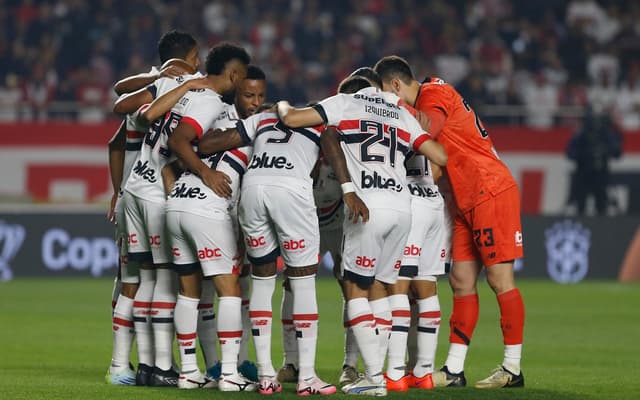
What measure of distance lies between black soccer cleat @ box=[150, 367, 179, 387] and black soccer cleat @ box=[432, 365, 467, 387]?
1.94m

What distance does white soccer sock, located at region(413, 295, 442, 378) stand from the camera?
840cm

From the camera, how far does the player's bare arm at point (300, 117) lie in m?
7.78

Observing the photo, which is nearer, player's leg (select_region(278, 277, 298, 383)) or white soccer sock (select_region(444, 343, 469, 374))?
white soccer sock (select_region(444, 343, 469, 374))

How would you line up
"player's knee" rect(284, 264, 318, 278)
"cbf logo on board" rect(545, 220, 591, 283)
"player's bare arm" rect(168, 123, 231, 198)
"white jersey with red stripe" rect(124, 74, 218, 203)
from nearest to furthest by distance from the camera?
"player's knee" rect(284, 264, 318, 278) → "player's bare arm" rect(168, 123, 231, 198) → "white jersey with red stripe" rect(124, 74, 218, 203) → "cbf logo on board" rect(545, 220, 591, 283)

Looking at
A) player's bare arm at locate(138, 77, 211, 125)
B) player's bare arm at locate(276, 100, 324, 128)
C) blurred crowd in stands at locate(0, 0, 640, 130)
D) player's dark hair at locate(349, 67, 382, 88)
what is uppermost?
Answer: blurred crowd in stands at locate(0, 0, 640, 130)

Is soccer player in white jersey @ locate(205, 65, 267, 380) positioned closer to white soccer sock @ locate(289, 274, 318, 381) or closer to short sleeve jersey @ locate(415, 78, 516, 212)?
white soccer sock @ locate(289, 274, 318, 381)

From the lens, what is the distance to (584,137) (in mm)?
19828

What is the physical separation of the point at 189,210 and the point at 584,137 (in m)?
13.2

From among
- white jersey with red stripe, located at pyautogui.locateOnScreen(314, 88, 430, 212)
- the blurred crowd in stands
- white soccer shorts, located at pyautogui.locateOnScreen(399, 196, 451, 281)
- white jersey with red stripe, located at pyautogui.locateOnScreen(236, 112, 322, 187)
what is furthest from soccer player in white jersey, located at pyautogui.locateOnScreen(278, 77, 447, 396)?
the blurred crowd in stands

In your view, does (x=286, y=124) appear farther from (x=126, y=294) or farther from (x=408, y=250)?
(x=126, y=294)

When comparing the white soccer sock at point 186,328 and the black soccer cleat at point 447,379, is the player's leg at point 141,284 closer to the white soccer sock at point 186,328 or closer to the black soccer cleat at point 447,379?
the white soccer sock at point 186,328

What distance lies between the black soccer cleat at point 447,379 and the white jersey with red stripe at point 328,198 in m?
1.40

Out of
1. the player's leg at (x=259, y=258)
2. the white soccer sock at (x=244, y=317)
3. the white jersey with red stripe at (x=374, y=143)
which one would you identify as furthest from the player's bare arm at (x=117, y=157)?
the white jersey with red stripe at (x=374, y=143)

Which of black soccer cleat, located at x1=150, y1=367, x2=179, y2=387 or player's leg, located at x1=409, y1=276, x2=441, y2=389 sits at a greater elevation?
player's leg, located at x1=409, y1=276, x2=441, y2=389
